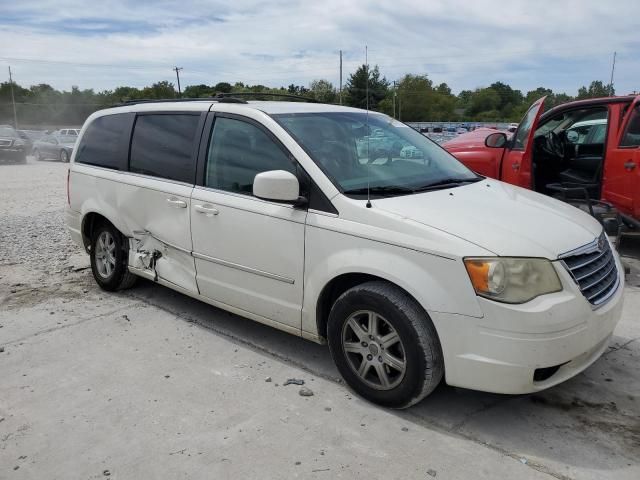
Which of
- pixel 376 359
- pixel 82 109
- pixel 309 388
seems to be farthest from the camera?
pixel 82 109

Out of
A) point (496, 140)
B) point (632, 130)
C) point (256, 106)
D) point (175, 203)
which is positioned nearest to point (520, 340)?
point (256, 106)

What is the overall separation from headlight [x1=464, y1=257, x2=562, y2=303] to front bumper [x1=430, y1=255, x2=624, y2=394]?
0.04 metres

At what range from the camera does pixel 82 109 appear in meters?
73.9

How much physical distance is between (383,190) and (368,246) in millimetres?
472

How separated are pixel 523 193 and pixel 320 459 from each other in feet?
7.88

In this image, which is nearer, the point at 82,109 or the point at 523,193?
the point at 523,193

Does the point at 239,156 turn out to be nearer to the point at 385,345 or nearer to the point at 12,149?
the point at 385,345

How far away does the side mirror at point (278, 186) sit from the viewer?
3414mm

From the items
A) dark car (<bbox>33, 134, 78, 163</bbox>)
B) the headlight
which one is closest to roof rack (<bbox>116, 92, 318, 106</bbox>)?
the headlight

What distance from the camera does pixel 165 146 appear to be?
4648 millimetres

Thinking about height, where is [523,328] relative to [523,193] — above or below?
below

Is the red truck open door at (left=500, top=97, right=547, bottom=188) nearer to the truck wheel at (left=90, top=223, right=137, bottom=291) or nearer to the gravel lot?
the gravel lot

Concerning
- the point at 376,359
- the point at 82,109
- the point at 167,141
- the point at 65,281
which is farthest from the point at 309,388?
the point at 82,109

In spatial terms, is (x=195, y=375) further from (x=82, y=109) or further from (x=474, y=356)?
(x=82, y=109)
